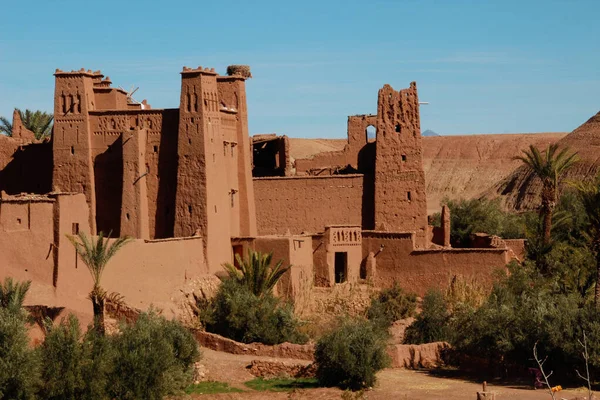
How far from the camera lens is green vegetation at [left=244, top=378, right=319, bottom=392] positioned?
31.1 metres

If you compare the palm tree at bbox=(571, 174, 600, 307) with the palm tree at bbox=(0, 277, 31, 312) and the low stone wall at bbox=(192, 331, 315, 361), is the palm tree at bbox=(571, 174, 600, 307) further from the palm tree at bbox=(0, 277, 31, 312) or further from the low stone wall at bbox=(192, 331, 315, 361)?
the palm tree at bbox=(0, 277, 31, 312)

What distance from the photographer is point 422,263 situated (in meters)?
42.6

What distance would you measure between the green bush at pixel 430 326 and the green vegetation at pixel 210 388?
7304 mm

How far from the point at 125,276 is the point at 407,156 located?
13.2 m

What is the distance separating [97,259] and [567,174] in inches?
1888

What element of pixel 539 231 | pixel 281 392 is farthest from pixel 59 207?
pixel 539 231

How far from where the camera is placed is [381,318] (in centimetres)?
3922

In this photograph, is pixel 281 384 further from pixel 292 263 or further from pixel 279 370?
pixel 292 263

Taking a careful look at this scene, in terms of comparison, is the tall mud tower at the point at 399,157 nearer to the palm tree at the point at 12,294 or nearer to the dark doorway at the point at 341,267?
the dark doorway at the point at 341,267

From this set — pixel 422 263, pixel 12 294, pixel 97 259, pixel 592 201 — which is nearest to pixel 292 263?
pixel 422 263

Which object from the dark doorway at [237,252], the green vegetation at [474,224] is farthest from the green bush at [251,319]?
the green vegetation at [474,224]

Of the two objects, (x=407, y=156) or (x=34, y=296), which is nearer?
(x=34, y=296)

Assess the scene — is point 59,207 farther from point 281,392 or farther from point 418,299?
point 418,299

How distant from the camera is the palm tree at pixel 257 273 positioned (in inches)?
1540
